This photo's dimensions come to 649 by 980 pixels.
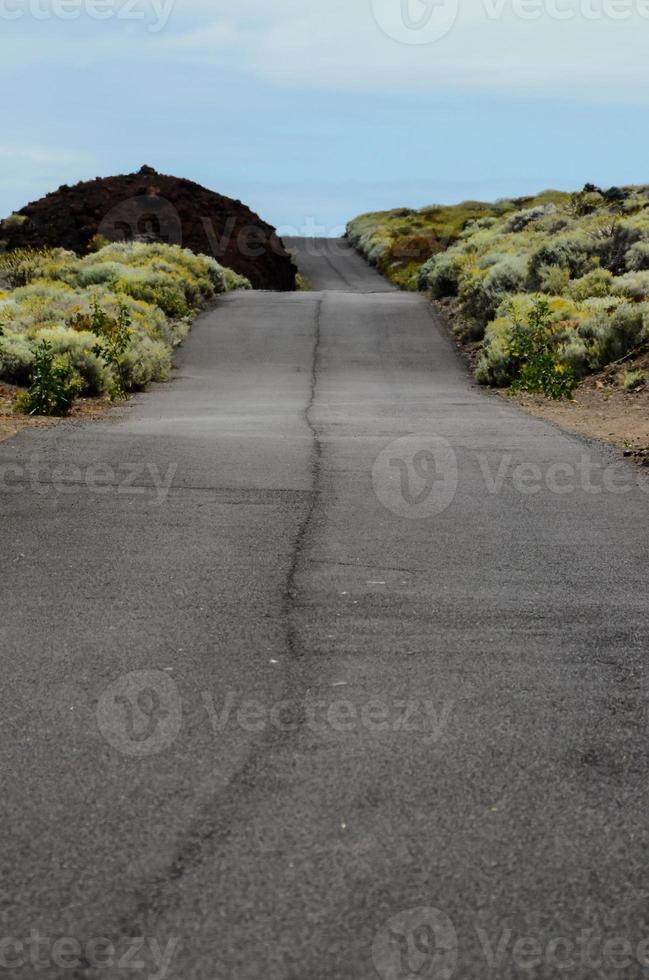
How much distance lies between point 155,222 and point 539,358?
41.3 m

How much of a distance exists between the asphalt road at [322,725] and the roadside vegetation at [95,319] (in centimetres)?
743

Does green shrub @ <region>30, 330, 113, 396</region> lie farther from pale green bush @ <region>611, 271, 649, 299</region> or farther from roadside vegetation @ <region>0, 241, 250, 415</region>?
pale green bush @ <region>611, 271, 649, 299</region>

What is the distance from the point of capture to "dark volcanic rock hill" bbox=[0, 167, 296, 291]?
60.8 metres

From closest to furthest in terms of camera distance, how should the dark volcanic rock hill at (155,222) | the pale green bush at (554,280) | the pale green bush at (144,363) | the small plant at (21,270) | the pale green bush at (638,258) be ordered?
the pale green bush at (144,363)
the pale green bush at (554,280)
the pale green bush at (638,258)
the small plant at (21,270)
the dark volcanic rock hill at (155,222)

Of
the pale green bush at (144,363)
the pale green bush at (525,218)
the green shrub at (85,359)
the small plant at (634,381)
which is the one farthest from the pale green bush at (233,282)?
the small plant at (634,381)

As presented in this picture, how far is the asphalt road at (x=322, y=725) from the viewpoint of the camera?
3.75 metres

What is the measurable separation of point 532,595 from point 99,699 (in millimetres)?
3287

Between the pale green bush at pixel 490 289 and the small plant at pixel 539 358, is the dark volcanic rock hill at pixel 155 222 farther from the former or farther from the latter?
the small plant at pixel 539 358

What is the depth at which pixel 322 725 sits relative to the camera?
5453 millimetres

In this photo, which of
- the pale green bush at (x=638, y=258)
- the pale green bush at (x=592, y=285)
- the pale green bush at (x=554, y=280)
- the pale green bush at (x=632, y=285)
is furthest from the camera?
the pale green bush at (x=638, y=258)

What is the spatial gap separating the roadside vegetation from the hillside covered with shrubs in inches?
304

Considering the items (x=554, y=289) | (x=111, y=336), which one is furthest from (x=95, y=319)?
(x=554, y=289)

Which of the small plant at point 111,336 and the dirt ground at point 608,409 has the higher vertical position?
the small plant at point 111,336

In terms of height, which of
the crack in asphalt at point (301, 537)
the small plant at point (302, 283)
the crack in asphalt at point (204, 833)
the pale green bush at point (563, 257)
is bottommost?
the small plant at point (302, 283)
